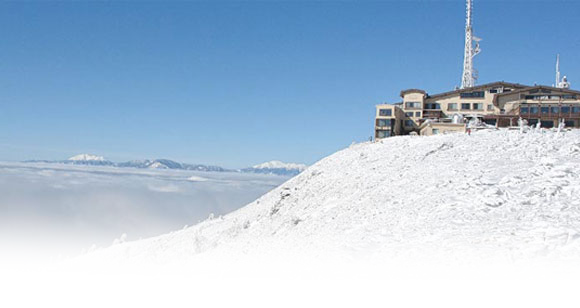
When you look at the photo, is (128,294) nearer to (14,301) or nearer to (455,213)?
(14,301)

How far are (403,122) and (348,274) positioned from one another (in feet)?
160

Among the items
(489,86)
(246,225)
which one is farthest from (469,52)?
(246,225)

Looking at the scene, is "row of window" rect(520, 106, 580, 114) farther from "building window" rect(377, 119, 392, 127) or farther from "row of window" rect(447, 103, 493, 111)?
"building window" rect(377, 119, 392, 127)

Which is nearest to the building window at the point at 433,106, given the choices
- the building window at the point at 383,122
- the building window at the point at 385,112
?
the building window at the point at 385,112

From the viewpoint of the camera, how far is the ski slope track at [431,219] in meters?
12.4

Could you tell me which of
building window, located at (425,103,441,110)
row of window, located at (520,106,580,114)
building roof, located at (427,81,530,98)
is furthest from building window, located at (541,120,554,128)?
building window, located at (425,103,441,110)

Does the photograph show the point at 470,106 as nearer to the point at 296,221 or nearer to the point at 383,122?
the point at 383,122

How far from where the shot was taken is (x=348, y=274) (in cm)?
1191

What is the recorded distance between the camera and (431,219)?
54.5ft

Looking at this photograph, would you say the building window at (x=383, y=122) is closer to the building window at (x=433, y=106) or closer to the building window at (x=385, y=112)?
the building window at (x=385, y=112)

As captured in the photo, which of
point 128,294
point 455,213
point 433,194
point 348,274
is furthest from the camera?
point 433,194

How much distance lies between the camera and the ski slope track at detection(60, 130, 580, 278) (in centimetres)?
1244

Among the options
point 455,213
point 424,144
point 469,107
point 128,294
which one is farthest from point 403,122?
point 128,294

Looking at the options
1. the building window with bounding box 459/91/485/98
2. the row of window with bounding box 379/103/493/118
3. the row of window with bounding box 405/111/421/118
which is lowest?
the row of window with bounding box 405/111/421/118
